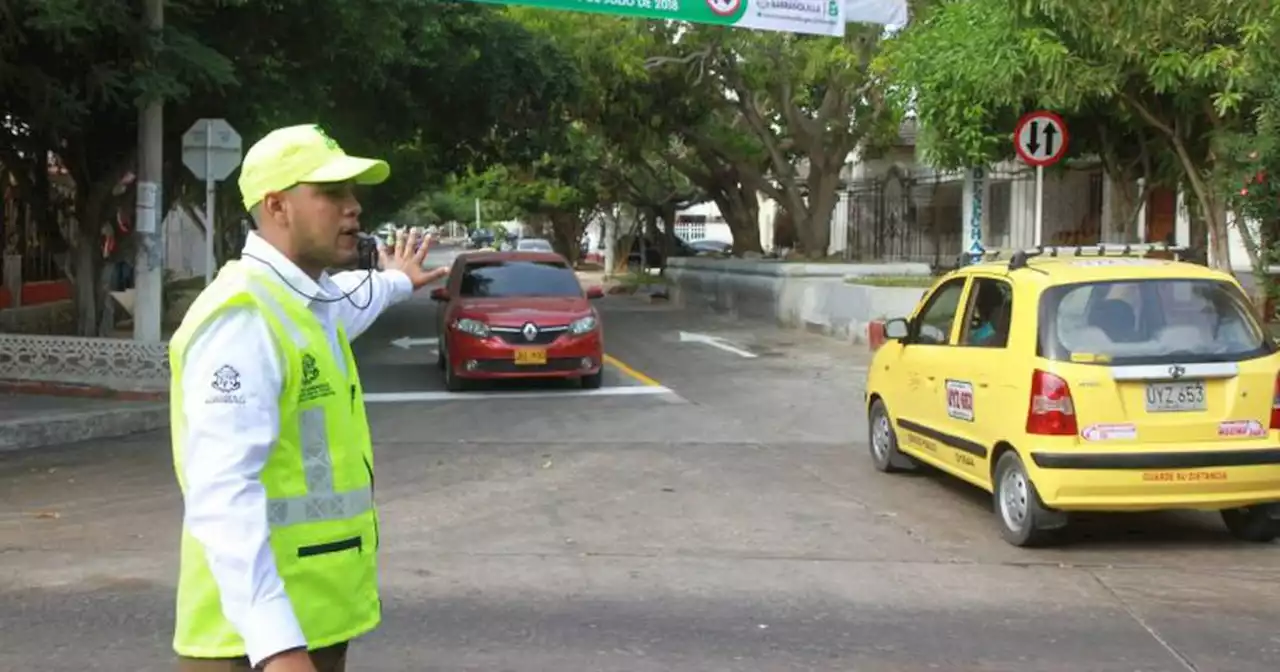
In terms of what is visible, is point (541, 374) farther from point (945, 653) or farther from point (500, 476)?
point (945, 653)

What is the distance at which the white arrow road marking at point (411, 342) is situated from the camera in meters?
20.7

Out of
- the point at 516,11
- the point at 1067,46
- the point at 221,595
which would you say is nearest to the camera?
the point at 221,595

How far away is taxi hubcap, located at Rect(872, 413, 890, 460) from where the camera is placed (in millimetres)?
9789

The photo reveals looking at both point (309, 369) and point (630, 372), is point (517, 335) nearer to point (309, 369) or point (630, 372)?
point (630, 372)

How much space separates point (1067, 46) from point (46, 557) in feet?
33.0

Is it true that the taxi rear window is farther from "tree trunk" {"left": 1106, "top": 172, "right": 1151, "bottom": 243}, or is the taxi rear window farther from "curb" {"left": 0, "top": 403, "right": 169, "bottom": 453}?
"tree trunk" {"left": 1106, "top": 172, "right": 1151, "bottom": 243}

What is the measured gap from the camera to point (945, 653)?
5.60 metres

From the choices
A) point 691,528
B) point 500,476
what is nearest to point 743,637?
point 691,528

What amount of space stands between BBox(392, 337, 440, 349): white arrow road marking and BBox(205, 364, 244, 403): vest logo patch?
18121 mm

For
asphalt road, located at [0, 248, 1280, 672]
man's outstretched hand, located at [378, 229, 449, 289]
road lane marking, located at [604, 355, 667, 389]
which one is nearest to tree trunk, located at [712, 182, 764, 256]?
road lane marking, located at [604, 355, 667, 389]

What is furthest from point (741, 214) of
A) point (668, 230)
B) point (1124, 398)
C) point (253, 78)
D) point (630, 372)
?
point (1124, 398)

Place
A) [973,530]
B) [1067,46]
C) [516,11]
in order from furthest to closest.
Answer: [516,11] → [1067,46] → [973,530]

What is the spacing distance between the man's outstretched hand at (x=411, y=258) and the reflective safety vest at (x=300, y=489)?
877 mm

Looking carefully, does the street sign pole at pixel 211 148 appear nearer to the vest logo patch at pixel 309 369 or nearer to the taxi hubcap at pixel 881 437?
the taxi hubcap at pixel 881 437
